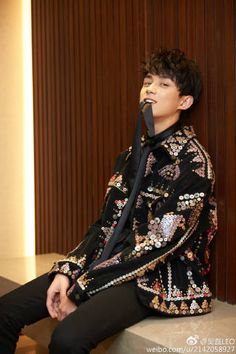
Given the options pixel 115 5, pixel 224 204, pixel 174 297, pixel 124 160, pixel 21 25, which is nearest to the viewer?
pixel 174 297

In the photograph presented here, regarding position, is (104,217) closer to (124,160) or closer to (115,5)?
(124,160)

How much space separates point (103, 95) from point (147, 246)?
114 centimetres

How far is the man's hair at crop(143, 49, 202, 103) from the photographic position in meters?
2.03

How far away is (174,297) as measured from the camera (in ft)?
5.93

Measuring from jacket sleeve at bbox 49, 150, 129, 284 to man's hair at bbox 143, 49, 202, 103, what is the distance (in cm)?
65

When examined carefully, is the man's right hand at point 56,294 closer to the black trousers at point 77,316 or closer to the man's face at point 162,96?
the black trousers at point 77,316

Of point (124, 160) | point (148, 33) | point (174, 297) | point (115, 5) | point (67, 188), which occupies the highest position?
point (115, 5)

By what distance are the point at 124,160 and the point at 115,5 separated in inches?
34.5

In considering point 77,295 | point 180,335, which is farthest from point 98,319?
point 180,335

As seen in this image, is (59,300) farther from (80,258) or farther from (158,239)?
(158,239)

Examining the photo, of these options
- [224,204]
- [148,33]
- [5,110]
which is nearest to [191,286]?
[224,204]

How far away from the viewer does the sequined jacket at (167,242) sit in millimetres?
1776

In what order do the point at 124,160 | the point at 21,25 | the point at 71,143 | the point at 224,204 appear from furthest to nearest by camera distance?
the point at 21,25 → the point at 71,143 → the point at 124,160 → the point at 224,204

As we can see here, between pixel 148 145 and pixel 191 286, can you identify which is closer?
pixel 191 286
